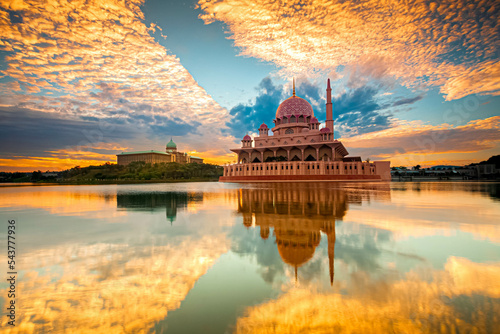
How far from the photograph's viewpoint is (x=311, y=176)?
42469 millimetres

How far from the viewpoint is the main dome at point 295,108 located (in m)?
57.0

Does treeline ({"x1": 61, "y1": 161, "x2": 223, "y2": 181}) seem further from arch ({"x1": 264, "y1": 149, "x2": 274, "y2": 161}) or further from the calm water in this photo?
the calm water

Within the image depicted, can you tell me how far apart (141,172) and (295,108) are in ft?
172

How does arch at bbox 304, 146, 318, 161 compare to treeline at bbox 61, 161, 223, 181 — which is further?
treeline at bbox 61, 161, 223, 181

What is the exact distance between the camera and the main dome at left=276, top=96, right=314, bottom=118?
56969 mm

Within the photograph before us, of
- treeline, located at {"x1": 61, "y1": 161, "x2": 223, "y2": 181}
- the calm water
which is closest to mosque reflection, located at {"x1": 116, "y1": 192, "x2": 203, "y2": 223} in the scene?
the calm water

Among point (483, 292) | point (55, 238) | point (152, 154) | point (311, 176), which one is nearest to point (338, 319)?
point (483, 292)

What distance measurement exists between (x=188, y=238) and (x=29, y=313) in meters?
3.30

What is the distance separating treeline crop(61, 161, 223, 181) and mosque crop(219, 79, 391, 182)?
2483 cm

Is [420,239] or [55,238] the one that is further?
[55,238]

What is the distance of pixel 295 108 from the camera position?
57.2m

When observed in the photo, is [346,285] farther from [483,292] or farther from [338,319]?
[483,292]

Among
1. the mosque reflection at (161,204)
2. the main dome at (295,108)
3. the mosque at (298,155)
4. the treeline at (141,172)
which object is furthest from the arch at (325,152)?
the mosque reflection at (161,204)

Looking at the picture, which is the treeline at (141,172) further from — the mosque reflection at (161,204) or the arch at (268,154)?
the mosque reflection at (161,204)
